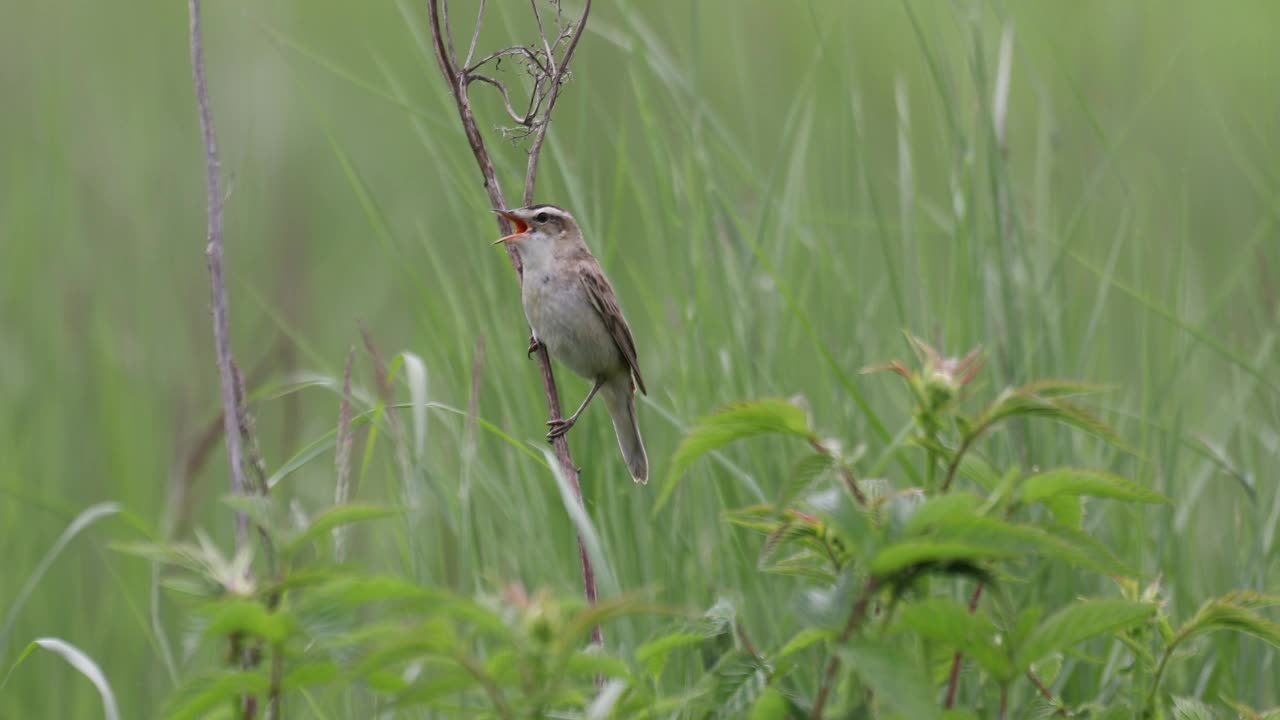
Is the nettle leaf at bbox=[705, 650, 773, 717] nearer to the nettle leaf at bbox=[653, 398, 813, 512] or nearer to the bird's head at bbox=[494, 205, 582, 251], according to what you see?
the nettle leaf at bbox=[653, 398, 813, 512]

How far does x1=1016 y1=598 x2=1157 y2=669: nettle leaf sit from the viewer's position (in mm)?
1727

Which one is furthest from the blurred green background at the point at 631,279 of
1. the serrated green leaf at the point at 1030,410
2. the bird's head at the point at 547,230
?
the serrated green leaf at the point at 1030,410

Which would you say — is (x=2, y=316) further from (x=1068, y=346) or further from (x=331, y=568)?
A: (x=331, y=568)

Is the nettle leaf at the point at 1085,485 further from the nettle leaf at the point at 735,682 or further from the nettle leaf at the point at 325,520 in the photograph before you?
the nettle leaf at the point at 325,520

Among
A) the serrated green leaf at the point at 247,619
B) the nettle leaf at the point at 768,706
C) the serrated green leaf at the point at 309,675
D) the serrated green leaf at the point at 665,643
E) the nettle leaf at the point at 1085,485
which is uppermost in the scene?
the serrated green leaf at the point at 247,619

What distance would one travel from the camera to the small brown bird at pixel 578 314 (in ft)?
14.1

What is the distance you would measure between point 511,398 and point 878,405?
3.76 feet

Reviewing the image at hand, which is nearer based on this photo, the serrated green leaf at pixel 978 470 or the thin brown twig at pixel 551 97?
the serrated green leaf at pixel 978 470

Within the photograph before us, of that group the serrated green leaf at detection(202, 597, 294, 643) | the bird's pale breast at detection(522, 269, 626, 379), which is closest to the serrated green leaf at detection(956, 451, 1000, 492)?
the serrated green leaf at detection(202, 597, 294, 643)

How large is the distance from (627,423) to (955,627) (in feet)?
9.06

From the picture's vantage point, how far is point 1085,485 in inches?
67.2

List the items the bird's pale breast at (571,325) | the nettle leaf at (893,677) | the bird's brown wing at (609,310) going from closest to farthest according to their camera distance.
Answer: the nettle leaf at (893,677) < the bird's pale breast at (571,325) < the bird's brown wing at (609,310)

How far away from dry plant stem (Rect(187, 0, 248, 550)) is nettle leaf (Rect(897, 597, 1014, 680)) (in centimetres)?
112

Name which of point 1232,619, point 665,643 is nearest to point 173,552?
point 665,643
